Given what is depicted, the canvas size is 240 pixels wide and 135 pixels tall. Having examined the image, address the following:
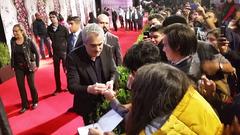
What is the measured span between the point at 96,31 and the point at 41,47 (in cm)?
934

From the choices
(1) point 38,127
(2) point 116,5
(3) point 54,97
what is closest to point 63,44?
(3) point 54,97

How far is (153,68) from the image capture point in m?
1.65

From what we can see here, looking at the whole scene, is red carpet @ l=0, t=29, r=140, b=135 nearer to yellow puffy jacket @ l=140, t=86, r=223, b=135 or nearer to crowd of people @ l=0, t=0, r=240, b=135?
crowd of people @ l=0, t=0, r=240, b=135

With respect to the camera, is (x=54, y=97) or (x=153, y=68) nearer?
(x=153, y=68)

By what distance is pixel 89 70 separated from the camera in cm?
330

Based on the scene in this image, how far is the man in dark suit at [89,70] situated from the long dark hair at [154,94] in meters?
1.41

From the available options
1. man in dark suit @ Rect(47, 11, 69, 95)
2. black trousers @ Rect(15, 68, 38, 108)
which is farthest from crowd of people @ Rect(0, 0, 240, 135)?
man in dark suit @ Rect(47, 11, 69, 95)

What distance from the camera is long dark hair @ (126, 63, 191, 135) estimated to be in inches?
62.0

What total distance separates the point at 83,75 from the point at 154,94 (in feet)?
5.90

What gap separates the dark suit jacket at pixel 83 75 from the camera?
3254 millimetres

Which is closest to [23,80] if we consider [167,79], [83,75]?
[83,75]

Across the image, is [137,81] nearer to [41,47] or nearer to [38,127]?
[38,127]

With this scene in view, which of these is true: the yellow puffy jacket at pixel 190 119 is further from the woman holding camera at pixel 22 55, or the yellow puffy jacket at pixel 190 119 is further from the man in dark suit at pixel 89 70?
the woman holding camera at pixel 22 55

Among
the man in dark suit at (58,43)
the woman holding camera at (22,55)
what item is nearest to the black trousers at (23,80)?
the woman holding camera at (22,55)
